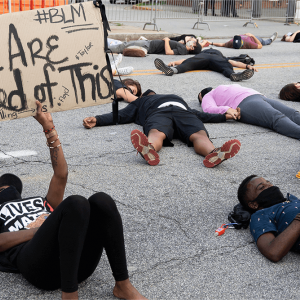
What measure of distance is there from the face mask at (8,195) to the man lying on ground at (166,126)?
1538 mm

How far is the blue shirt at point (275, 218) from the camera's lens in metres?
2.88

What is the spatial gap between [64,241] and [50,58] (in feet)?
4.27

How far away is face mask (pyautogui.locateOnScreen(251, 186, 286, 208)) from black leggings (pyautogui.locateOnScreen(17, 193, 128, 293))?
131cm

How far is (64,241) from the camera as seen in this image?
2176 mm

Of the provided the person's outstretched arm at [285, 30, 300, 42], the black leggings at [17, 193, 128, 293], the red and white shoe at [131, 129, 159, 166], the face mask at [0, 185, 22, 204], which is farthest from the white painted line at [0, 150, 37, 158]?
the person's outstretched arm at [285, 30, 300, 42]

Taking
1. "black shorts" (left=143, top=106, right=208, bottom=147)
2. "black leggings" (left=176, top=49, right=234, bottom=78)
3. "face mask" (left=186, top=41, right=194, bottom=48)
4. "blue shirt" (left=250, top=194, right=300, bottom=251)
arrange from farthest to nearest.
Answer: "face mask" (left=186, top=41, right=194, bottom=48) → "black leggings" (left=176, top=49, right=234, bottom=78) → "black shorts" (left=143, top=106, right=208, bottom=147) → "blue shirt" (left=250, top=194, right=300, bottom=251)

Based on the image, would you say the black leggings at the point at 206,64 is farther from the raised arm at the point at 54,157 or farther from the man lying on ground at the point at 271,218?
the raised arm at the point at 54,157

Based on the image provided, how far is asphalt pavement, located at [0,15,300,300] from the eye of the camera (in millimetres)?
2592

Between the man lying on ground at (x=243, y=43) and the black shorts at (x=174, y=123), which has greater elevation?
the man lying on ground at (x=243, y=43)

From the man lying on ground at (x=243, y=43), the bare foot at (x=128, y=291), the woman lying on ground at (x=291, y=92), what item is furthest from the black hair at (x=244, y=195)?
the man lying on ground at (x=243, y=43)

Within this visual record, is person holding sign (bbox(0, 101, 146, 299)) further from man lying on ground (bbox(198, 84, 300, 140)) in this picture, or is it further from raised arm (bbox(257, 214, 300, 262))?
man lying on ground (bbox(198, 84, 300, 140))

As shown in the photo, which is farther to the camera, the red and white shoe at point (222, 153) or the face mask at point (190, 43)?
the face mask at point (190, 43)

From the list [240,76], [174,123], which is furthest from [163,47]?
[174,123]

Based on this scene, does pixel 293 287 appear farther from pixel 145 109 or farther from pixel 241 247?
pixel 145 109
